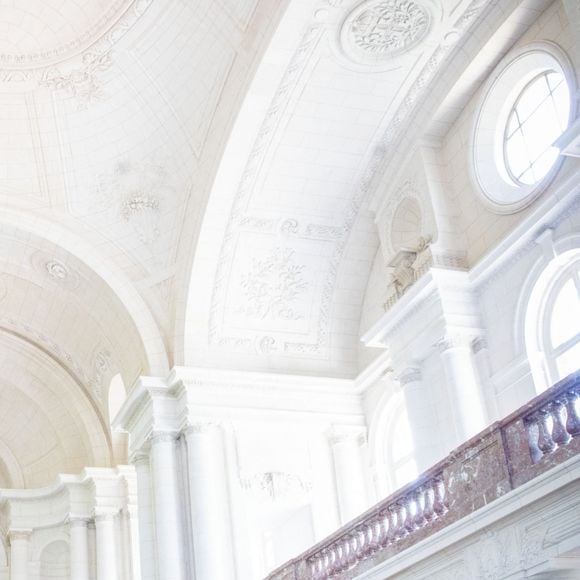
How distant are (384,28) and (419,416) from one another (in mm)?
6090

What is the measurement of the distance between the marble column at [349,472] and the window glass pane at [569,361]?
5.93 metres

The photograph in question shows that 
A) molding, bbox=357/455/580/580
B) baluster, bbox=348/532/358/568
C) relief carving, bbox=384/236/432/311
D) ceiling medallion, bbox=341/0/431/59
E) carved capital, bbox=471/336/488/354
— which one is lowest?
molding, bbox=357/455/580/580

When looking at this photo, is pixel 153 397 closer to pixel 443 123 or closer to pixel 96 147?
pixel 96 147

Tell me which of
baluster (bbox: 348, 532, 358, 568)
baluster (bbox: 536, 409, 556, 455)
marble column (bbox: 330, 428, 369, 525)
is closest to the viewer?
baluster (bbox: 536, 409, 556, 455)

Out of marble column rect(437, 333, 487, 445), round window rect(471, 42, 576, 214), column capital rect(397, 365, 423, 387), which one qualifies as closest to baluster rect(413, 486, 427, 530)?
marble column rect(437, 333, 487, 445)

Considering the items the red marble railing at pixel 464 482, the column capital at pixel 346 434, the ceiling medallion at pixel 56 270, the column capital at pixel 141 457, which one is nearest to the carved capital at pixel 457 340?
the red marble railing at pixel 464 482

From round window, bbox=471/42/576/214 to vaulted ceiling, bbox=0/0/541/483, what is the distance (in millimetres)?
982

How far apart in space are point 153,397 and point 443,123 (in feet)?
23.0

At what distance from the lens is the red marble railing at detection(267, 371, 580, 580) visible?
34.1ft

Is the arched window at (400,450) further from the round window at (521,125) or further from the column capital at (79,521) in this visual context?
the column capital at (79,521)

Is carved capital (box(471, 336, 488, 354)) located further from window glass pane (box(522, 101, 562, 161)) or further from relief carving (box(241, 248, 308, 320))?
relief carving (box(241, 248, 308, 320))

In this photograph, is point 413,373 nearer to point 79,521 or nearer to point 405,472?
point 405,472

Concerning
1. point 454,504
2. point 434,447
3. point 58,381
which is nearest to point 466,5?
point 434,447

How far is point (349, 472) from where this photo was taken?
19922 millimetres
